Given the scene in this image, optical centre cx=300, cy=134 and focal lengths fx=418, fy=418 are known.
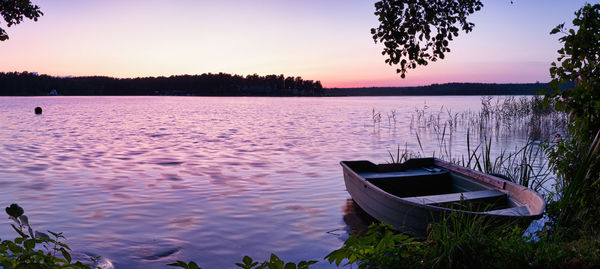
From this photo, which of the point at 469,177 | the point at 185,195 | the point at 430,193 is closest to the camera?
the point at 469,177

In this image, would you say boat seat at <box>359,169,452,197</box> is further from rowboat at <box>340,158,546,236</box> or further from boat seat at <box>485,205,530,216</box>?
boat seat at <box>485,205,530,216</box>

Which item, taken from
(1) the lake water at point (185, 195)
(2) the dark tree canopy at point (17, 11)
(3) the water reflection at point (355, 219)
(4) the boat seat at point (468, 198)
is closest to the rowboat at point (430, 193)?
(4) the boat seat at point (468, 198)

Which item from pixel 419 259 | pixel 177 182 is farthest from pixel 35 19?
pixel 177 182

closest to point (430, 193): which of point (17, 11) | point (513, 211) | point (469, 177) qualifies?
point (469, 177)

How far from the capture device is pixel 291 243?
767 cm

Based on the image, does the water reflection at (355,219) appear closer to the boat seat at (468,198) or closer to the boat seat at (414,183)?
the boat seat at (414,183)

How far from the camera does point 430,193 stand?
892cm

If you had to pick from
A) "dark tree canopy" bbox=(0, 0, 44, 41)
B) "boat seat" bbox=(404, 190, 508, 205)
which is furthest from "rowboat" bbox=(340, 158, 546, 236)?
"dark tree canopy" bbox=(0, 0, 44, 41)

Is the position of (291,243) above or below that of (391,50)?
below

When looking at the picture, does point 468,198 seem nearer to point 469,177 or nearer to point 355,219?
point 469,177

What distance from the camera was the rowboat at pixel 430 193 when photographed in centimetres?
605

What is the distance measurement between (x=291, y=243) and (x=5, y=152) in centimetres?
1614

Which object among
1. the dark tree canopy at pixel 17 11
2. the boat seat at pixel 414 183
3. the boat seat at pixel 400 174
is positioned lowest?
the boat seat at pixel 414 183

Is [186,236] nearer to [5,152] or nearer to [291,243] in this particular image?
[291,243]
